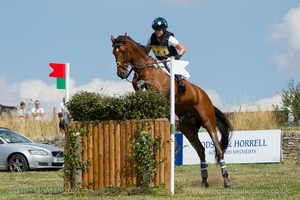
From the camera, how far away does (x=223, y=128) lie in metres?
15.3

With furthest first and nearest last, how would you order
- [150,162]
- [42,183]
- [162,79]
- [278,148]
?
[278,148], [42,183], [162,79], [150,162]

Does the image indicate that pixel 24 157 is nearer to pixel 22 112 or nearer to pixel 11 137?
pixel 11 137

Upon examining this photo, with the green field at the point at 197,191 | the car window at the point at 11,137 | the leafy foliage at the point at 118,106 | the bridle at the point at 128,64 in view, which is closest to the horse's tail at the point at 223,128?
the green field at the point at 197,191

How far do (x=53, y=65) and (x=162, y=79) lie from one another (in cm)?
219

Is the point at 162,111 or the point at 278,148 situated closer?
the point at 162,111

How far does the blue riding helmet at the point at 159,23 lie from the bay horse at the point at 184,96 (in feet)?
1.50

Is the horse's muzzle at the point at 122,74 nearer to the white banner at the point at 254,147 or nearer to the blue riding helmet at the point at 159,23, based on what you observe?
the blue riding helmet at the point at 159,23

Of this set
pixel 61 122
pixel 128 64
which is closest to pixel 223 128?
pixel 128 64

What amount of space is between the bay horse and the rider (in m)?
0.26

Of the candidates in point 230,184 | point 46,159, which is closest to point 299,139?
point 46,159

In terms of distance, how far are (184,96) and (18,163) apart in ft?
28.7

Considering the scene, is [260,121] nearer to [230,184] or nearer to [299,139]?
[299,139]

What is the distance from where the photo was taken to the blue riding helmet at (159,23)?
44.2ft

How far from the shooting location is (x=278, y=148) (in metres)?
23.1
